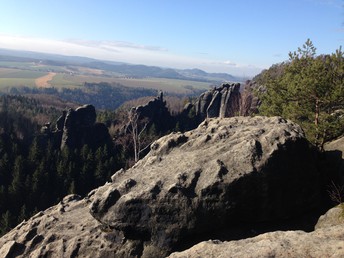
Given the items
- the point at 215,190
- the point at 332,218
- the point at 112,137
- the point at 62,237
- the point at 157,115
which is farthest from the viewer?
the point at 157,115

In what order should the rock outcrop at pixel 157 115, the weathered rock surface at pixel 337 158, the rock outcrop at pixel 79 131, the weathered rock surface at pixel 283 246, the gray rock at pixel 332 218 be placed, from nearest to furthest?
the weathered rock surface at pixel 283 246 → the gray rock at pixel 332 218 → the weathered rock surface at pixel 337 158 → the rock outcrop at pixel 79 131 → the rock outcrop at pixel 157 115

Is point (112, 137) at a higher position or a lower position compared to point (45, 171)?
higher

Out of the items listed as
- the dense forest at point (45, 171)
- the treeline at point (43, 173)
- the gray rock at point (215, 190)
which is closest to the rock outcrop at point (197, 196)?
the gray rock at point (215, 190)

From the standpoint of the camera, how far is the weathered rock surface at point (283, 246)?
32.8ft

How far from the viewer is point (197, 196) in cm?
1502

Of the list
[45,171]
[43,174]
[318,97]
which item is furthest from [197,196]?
[45,171]

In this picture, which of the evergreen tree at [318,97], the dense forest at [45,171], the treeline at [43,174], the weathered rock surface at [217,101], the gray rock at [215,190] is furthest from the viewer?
the weathered rock surface at [217,101]

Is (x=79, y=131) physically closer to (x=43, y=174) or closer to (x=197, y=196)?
(x=43, y=174)

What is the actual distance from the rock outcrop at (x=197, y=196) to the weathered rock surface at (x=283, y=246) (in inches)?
132

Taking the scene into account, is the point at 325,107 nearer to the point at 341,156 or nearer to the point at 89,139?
the point at 341,156

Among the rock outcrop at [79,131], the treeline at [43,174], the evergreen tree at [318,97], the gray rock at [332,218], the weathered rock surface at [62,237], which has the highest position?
the evergreen tree at [318,97]

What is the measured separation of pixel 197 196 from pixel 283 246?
5.14m

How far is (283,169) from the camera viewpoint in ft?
51.8

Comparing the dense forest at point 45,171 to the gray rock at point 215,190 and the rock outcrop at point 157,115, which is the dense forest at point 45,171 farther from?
the gray rock at point 215,190
